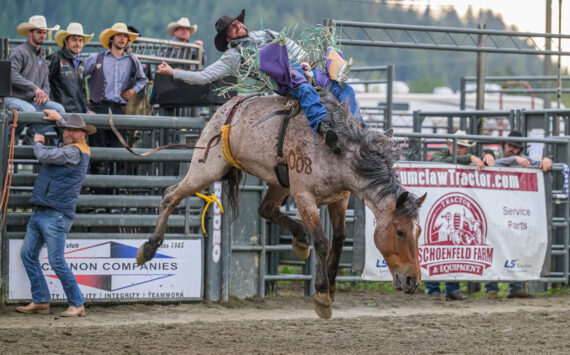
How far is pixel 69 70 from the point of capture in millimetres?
8969

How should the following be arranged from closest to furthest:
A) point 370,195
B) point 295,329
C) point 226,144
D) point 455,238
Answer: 1. point 370,195
2. point 226,144
3. point 295,329
4. point 455,238

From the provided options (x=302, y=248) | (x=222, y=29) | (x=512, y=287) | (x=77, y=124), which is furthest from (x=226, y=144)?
(x=512, y=287)

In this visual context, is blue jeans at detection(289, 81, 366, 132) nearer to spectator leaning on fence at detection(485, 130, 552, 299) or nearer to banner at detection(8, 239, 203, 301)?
banner at detection(8, 239, 203, 301)

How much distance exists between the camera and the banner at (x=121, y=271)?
8.15m

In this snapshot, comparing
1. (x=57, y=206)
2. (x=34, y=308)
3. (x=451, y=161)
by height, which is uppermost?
(x=451, y=161)

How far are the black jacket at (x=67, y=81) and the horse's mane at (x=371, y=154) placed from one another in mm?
4121

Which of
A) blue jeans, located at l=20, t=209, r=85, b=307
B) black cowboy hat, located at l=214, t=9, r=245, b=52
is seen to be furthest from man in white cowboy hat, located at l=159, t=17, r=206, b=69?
black cowboy hat, located at l=214, t=9, r=245, b=52

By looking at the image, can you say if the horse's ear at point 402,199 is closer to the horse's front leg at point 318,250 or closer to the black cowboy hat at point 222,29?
the horse's front leg at point 318,250

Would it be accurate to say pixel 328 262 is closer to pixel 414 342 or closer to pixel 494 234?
pixel 414 342

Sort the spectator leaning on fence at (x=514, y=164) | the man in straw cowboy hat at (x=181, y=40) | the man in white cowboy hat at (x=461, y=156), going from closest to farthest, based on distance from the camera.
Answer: the man in white cowboy hat at (x=461, y=156) → the spectator leaning on fence at (x=514, y=164) → the man in straw cowboy hat at (x=181, y=40)

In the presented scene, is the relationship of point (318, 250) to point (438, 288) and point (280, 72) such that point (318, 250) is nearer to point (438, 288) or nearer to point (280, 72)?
point (280, 72)

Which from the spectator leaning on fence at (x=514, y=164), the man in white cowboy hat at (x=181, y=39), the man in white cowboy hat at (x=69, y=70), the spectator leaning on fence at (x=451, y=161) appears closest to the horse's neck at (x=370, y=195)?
the man in white cowboy hat at (x=69, y=70)

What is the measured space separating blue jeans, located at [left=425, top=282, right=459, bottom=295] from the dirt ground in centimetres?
40

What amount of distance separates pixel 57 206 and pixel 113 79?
6.52 ft
